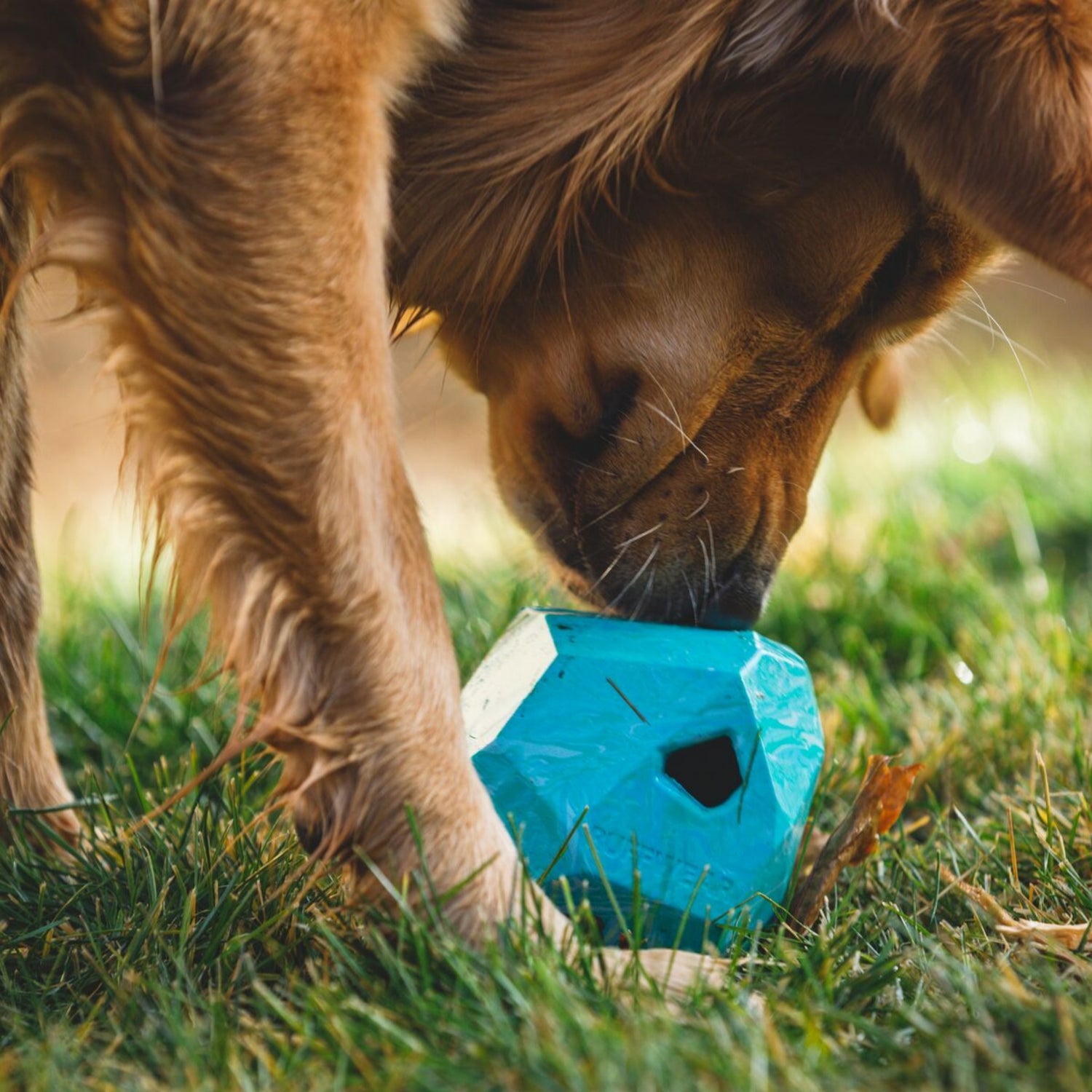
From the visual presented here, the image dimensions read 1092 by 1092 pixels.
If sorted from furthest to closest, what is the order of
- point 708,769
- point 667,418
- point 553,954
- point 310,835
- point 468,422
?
1. point 468,422
2. point 667,418
3. point 708,769
4. point 310,835
5. point 553,954

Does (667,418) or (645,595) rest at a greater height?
(667,418)

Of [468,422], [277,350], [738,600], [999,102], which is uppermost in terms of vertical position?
[999,102]

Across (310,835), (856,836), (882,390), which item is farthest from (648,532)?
(882,390)

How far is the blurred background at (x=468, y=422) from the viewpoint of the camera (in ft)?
6.87

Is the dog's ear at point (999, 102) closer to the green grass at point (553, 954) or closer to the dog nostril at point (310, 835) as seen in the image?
the green grass at point (553, 954)

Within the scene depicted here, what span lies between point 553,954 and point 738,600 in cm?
77

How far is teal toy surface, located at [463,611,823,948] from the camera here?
1.58 metres

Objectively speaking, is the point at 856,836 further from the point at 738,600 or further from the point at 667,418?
the point at 667,418

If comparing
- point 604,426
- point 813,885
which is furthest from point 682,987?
point 604,426

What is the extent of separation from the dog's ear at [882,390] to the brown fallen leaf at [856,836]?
946 millimetres

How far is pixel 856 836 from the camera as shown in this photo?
5.66ft

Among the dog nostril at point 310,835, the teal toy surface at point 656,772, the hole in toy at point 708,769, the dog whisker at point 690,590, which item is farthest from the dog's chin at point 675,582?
the dog nostril at point 310,835

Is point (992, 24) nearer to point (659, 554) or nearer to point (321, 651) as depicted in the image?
point (659, 554)

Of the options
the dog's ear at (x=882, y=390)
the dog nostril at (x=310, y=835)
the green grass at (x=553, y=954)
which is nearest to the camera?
the green grass at (x=553, y=954)
